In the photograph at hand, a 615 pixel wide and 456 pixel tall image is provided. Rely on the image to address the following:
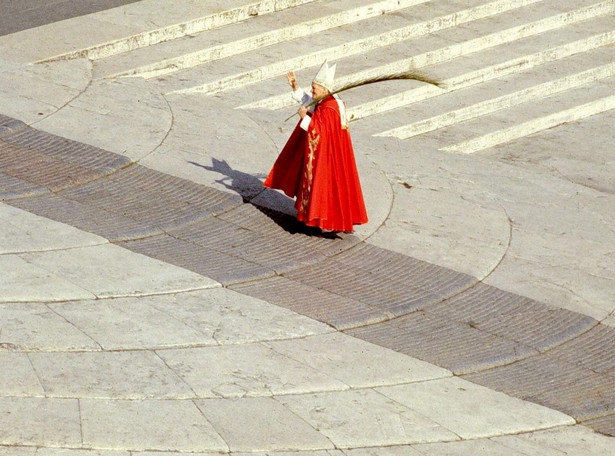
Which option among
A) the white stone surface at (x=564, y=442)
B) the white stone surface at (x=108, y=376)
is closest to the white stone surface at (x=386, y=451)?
the white stone surface at (x=564, y=442)

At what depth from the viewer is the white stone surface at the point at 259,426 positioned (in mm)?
6305

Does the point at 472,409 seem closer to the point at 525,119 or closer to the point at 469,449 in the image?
the point at 469,449

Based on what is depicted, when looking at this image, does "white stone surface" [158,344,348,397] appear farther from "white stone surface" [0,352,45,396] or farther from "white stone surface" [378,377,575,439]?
"white stone surface" [0,352,45,396]

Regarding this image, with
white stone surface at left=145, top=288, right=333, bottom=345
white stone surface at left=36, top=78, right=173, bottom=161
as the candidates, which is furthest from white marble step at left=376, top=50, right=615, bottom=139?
white stone surface at left=145, top=288, right=333, bottom=345

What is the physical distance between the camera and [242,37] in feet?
44.5

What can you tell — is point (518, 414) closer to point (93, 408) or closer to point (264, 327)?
point (264, 327)

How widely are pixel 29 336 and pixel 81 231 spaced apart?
1.89 metres

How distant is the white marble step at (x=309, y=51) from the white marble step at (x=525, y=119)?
1642 millimetres

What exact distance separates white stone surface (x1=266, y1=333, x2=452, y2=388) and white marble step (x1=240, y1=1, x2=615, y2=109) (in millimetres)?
5428

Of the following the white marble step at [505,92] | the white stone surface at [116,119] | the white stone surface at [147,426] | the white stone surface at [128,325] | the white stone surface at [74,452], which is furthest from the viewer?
the white marble step at [505,92]

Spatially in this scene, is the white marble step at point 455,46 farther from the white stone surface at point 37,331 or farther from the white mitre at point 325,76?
the white stone surface at point 37,331

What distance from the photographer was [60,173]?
9.87 meters

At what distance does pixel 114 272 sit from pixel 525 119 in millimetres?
7293

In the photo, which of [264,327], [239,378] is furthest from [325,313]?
[239,378]
